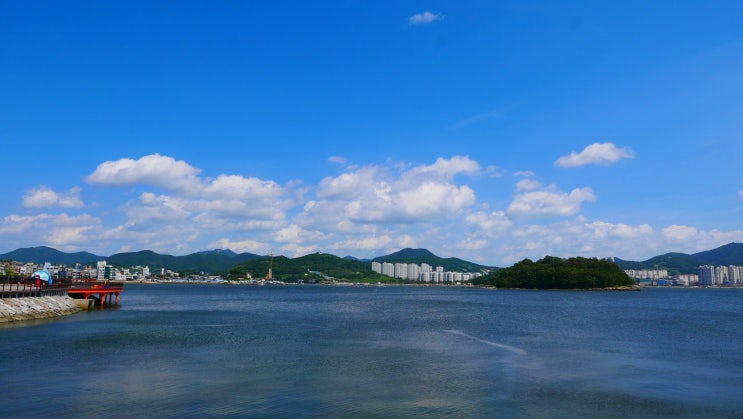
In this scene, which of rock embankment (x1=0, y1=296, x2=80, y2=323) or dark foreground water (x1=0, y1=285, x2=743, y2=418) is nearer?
dark foreground water (x1=0, y1=285, x2=743, y2=418)

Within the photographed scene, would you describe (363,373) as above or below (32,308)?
below

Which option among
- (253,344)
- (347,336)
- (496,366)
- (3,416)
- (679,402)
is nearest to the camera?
(3,416)

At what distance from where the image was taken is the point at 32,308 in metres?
58.7

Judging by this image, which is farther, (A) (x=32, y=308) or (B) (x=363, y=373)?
(A) (x=32, y=308)

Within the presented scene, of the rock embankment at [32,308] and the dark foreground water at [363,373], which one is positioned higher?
the rock embankment at [32,308]

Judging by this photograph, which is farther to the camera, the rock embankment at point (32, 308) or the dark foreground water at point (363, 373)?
the rock embankment at point (32, 308)

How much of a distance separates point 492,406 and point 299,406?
9135 millimetres

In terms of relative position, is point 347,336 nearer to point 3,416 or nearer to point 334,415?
point 334,415

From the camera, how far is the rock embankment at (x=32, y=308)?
176 ft

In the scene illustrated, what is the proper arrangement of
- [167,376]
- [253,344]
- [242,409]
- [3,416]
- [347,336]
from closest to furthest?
[3,416], [242,409], [167,376], [253,344], [347,336]

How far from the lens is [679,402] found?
80.3ft

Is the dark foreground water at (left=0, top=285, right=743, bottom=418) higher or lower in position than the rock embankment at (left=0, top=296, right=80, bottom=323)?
lower

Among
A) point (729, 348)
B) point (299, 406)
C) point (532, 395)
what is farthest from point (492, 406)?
point (729, 348)

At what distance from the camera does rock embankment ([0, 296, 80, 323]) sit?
176 feet
